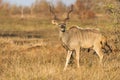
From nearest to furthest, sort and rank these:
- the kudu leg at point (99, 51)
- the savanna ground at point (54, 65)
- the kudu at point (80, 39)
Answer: the savanna ground at point (54, 65) → the kudu at point (80, 39) → the kudu leg at point (99, 51)

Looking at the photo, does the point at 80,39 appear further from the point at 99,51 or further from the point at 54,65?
the point at 54,65

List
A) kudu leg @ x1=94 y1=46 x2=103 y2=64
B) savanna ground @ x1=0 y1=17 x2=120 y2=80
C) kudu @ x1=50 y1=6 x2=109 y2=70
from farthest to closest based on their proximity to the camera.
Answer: kudu leg @ x1=94 y1=46 x2=103 y2=64 < kudu @ x1=50 y1=6 x2=109 y2=70 < savanna ground @ x1=0 y1=17 x2=120 y2=80

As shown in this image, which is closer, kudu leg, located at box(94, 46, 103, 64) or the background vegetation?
the background vegetation

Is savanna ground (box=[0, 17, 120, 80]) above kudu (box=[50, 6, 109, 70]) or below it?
below

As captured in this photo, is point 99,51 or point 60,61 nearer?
point 60,61

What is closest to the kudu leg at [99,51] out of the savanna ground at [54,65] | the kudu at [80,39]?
the kudu at [80,39]

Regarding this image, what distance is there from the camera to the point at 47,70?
11195mm

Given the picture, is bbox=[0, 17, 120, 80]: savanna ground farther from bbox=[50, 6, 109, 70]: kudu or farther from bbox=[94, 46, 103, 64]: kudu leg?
bbox=[50, 6, 109, 70]: kudu

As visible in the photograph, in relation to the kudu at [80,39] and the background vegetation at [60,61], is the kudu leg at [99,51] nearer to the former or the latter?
the kudu at [80,39]

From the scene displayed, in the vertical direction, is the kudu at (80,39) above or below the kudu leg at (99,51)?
above

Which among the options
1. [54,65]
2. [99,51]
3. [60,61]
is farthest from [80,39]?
[54,65]

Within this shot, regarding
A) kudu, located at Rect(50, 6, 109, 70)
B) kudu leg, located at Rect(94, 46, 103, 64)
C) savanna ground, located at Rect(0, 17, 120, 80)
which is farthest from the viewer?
kudu leg, located at Rect(94, 46, 103, 64)

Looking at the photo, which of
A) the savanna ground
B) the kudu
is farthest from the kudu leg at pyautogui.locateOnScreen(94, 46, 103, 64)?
the savanna ground

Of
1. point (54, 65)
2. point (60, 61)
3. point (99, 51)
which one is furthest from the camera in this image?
point (99, 51)
